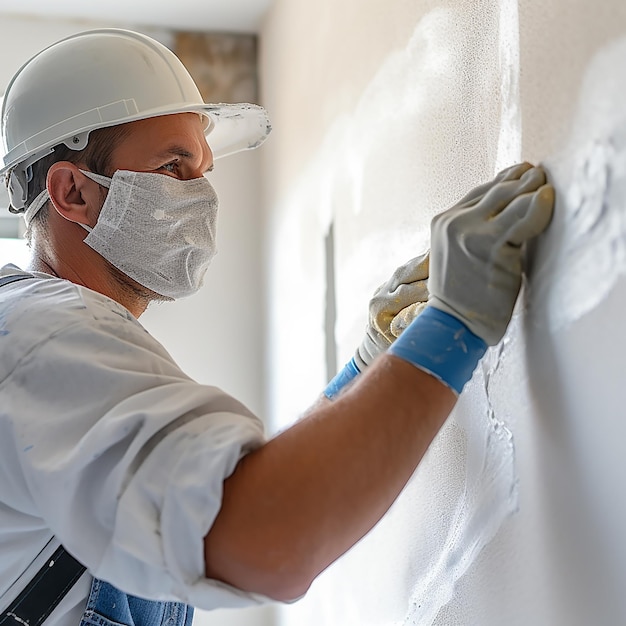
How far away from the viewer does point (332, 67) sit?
216cm

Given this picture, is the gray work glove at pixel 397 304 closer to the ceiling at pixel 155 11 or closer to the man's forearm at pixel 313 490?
the man's forearm at pixel 313 490

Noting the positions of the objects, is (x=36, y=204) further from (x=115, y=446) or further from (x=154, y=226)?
(x=115, y=446)

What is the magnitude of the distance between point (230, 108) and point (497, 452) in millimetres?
872

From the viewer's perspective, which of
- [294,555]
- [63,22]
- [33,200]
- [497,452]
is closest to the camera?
[294,555]

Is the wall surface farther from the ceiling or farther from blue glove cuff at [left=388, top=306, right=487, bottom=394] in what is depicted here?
the ceiling

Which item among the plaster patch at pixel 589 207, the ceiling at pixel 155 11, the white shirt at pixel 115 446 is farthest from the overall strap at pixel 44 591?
the ceiling at pixel 155 11

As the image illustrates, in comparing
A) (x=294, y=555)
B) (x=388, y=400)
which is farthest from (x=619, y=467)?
(x=294, y=555)

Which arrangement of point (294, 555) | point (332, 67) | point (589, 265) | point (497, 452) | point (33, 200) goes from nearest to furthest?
point (294, 555) → point (589, 265) → point (497, 452) → point (33, 200) → point (332, 67)

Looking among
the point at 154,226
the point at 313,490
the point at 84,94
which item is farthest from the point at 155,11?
the point at 313,490

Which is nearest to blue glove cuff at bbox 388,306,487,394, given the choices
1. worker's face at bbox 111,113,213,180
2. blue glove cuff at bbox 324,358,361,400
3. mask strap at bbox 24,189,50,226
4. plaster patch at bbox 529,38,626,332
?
plaster patch at bbox 529,38,626,332

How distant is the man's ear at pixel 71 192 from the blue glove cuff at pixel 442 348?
0.72m

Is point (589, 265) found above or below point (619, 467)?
above

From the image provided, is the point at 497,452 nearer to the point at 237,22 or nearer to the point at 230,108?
the point at 230,108

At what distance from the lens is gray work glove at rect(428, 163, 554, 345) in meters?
1.01
